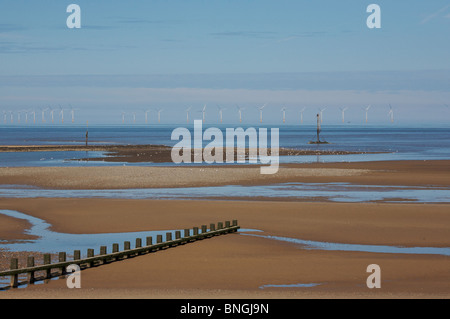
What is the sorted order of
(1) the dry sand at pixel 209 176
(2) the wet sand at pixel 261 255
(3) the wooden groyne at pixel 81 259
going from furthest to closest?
(1) the dry sand at pixel 209 176, (3) the wooden groyne at pixel 81 259, (2) the wet sand at pixel 261 255

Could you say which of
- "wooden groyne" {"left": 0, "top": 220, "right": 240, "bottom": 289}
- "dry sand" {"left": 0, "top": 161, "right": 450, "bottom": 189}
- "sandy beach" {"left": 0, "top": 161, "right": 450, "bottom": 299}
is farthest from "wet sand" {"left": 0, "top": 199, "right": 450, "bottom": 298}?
"dry sand" {"left": 0, "top": 161, "right": 450, "bottom": 189}

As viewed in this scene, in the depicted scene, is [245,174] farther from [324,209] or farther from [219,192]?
[324,209]

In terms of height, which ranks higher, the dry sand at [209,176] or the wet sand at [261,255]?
the dry sand at [209,176]

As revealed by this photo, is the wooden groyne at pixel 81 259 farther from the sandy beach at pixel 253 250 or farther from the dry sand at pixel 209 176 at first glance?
the dry sand at pixel 209 176

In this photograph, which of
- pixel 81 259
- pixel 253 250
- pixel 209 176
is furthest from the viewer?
pixel 209 176

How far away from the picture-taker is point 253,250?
21.7m

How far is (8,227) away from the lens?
2664 centimetres

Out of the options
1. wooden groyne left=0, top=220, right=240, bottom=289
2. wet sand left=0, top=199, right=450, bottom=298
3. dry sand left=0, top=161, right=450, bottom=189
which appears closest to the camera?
wet sand left=0, top=199, right=450, bottom=298

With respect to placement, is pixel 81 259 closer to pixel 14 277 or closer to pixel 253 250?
pixel 14 277

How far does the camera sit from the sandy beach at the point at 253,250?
1591cm

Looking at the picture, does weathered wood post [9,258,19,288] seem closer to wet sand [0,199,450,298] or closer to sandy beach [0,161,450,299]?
wet sand [0,199,450,298]

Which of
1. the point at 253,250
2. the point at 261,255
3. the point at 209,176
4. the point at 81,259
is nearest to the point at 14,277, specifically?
the point at 81,259

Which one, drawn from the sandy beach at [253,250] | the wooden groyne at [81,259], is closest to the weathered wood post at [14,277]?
the wooden groyne at [81,259]

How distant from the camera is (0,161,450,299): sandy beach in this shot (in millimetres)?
15907
